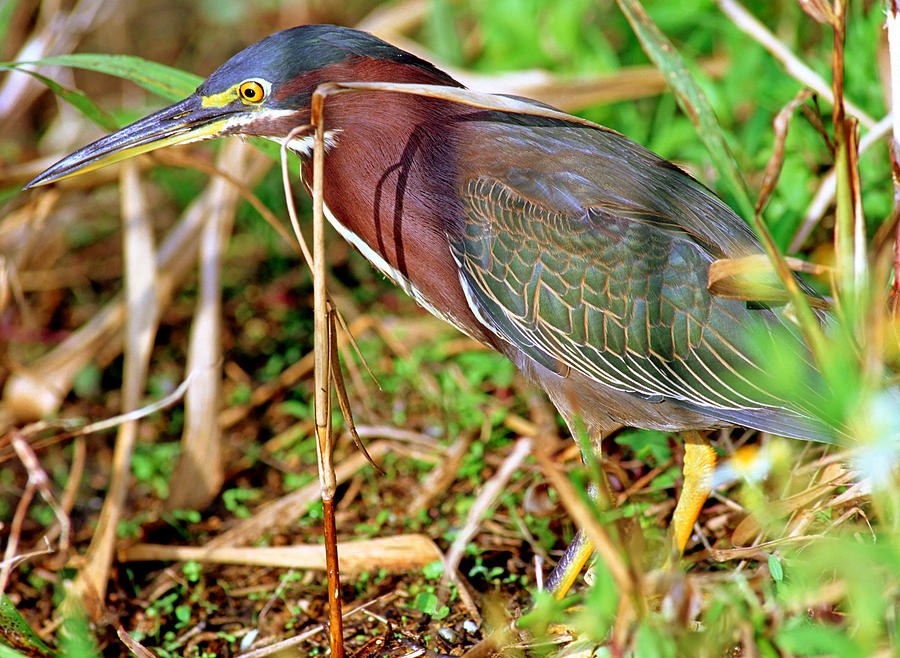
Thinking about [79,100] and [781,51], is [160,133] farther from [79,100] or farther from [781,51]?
[781,51]

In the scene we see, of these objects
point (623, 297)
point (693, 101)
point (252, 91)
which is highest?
A: point (252, 91)

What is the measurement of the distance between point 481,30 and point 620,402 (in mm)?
2671

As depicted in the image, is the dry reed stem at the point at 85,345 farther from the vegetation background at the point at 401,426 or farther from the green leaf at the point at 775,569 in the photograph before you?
the green leaf at the point at 775,569

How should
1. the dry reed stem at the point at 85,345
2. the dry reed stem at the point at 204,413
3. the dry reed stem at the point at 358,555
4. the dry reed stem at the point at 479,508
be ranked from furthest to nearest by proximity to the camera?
the dry reed stem at the point at 85,345 < the dry reed stem at the point at 204,413 < the dry reed stem at the point at 358,555 < the dry reed stem at the point at 479,508

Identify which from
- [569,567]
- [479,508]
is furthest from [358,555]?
[569,567]

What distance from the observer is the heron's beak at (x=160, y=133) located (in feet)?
7.36

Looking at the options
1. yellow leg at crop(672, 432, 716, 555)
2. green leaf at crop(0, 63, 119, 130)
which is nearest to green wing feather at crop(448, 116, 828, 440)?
yellow leg at crop(672, 432, 716, 555)

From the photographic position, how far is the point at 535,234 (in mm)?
2125

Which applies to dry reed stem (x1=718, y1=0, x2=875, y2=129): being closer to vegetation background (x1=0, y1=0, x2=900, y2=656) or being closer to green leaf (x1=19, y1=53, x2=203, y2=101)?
vegetation background (x1=0, y1=0, x2=900, y2=656)

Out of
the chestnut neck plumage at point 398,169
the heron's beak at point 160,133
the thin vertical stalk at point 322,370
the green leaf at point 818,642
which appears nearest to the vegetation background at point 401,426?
the green leaf at point 818,642

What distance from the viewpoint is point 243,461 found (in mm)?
3152

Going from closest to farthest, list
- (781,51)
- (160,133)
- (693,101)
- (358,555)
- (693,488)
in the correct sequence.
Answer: (693,101)
(160,133)
(693,488)
(358,555)
(781,51)

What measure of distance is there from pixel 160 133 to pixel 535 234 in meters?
0.98

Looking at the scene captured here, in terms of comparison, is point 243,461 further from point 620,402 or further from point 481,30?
point 481,30
